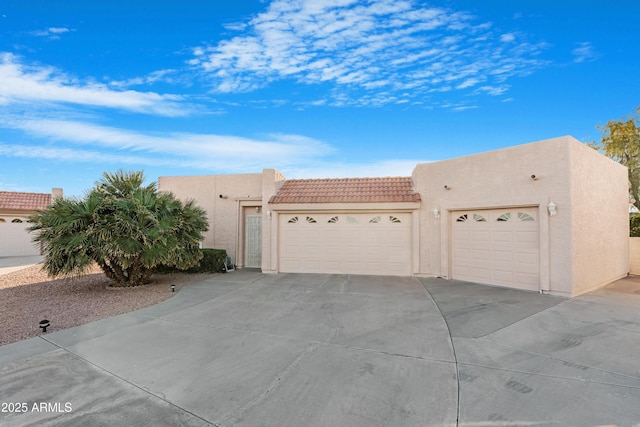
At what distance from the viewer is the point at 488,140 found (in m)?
11.4

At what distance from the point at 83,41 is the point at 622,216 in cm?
2022

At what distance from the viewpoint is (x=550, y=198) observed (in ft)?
28.6

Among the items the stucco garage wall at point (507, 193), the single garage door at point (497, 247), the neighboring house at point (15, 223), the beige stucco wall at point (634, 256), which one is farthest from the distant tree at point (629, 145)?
the neighboring house at point (15, 223)

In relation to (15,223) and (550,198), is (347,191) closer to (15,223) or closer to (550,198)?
(550,198)

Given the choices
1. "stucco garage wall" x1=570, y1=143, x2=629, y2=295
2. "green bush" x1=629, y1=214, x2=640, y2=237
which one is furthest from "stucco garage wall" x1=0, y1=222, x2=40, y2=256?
"green bush" x1=629, y1=214, x2=640, y2=237

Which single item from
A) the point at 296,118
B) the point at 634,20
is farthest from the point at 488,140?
the point at 296,118

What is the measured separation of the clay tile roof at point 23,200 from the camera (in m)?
20.1

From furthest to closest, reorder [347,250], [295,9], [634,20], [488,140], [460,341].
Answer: [347,250] < [488,140] < [634,20] < [295,9] < [460,341]

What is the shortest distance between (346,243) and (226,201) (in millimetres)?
6289

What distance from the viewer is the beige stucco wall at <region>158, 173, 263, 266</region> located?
14383 millimetres

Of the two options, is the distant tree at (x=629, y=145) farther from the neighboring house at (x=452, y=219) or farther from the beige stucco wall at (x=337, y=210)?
the beige stucco wall at (x=337, y=210)

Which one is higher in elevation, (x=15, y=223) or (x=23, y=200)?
(x=23, y=200)

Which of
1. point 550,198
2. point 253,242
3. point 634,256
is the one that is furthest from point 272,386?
point 634,256

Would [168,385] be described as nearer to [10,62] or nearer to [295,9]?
[295,9]
